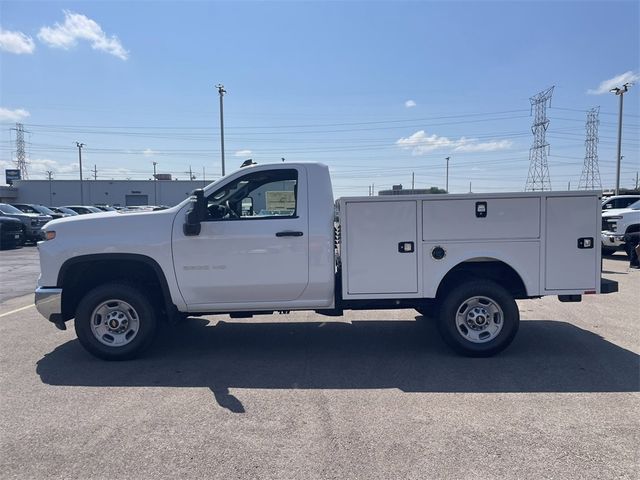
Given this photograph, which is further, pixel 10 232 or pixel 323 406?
pixel 10 232

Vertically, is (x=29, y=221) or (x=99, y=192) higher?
(x=99, y=192)

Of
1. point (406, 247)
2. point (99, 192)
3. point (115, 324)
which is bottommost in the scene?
point (115, 324)

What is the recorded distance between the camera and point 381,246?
5.50 metres

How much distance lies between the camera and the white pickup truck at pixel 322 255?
17.9ft

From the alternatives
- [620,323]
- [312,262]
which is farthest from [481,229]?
[620,323]

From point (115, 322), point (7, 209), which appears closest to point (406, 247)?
point (115, 322)

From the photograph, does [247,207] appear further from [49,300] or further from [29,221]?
[29,221]

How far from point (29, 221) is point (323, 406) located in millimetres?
21458

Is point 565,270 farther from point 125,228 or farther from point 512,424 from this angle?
point 125,228

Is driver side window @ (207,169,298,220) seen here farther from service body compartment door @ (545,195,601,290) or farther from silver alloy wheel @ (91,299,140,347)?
service body compartment door @ (545,195,601,290)

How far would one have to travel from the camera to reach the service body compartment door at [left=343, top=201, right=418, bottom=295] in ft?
17.9

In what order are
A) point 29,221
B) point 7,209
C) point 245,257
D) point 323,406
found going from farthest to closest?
1. point 7,209
2. point 29,221
3. point 245,257
4. point 323,406


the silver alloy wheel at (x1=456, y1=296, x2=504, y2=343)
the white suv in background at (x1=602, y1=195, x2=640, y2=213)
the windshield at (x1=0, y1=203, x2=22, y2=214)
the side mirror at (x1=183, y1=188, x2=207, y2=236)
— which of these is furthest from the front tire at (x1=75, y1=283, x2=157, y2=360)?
the windshield at (x1=0, y1=203, x2=22, y2=214)

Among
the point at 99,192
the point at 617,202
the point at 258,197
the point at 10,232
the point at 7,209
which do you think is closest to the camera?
the point at 258,197
